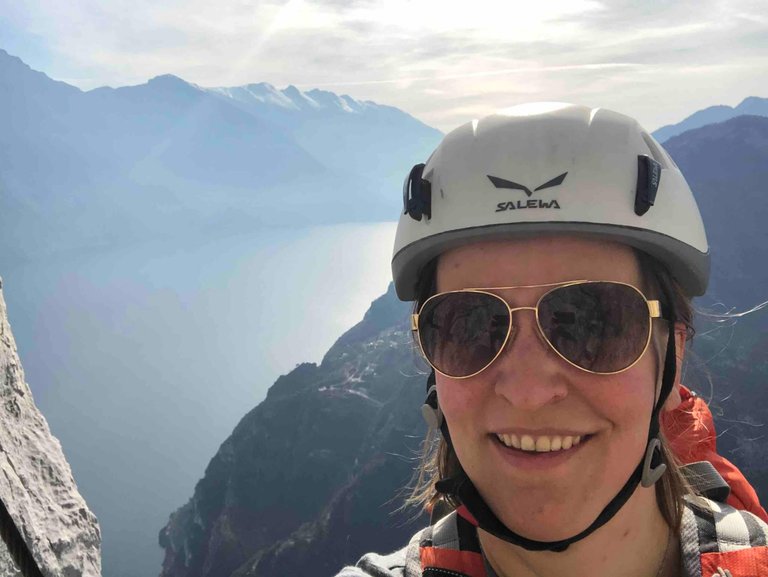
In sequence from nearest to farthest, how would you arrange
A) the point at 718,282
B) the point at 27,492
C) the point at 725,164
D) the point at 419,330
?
the point at 419,330
the point at 27,492
the point at 718,282
the point at 725,164

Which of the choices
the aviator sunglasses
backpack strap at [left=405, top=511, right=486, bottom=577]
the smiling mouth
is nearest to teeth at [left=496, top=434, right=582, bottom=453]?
the smiling mouth

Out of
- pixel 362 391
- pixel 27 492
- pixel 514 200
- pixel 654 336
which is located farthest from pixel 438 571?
pixel 362 391

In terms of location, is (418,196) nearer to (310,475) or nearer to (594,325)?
(594,325)

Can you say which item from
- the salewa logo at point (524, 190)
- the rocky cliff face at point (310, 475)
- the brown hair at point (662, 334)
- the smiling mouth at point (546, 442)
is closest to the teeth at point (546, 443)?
the smiling mouth at point (546, 442)

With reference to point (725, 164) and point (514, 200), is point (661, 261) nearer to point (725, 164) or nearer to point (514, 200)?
point (514, 200)

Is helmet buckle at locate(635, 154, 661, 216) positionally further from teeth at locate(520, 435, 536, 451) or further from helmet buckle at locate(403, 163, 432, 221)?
teeth at locate(520, 435, 536, 451)
